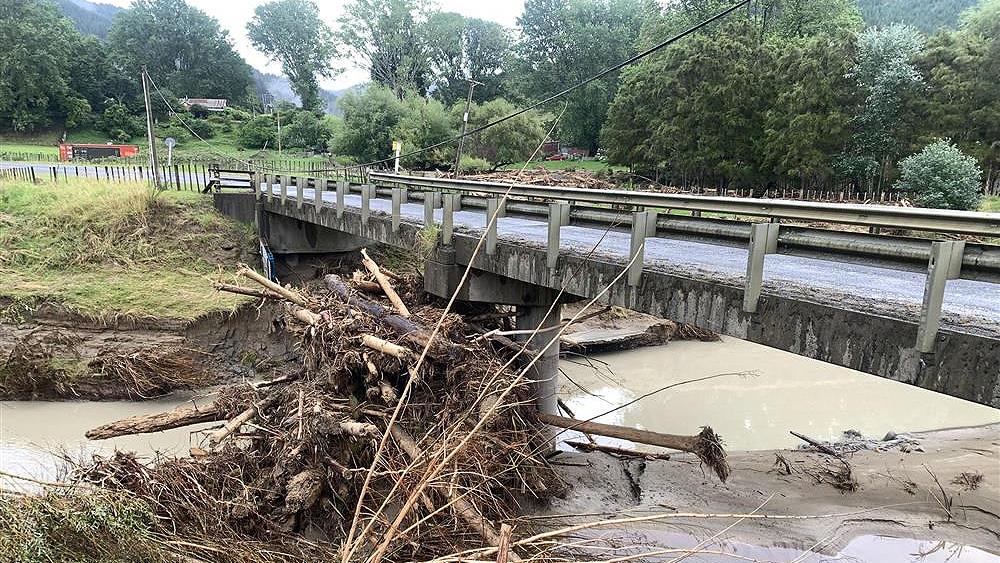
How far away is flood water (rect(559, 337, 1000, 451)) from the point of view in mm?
10477

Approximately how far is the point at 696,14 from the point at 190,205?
33508mm

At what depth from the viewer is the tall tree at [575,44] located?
49688 millimetres

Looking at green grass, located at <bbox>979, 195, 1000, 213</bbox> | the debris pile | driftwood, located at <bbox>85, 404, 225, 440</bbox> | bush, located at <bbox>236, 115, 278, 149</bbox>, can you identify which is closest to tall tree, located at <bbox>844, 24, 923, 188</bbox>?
green grass, located at <bbox>979, 195, 1000, 213</bbox>

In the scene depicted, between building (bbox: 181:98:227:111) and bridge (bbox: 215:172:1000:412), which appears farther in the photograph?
building (bbox: 181:98:227:111)

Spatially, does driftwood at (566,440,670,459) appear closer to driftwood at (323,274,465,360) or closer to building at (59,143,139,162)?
driftwood at (323,274,465,360)

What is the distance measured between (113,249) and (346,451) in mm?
13672

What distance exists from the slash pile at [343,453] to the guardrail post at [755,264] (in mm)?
1876

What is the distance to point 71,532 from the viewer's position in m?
3.59

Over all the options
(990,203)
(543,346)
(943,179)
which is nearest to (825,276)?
(543,346)

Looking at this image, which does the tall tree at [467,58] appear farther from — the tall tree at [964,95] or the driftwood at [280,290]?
the driftwood at [280,290]

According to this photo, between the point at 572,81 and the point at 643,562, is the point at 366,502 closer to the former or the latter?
the point at 643,562

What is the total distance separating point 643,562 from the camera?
5691 millimetres

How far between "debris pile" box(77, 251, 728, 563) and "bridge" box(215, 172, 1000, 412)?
1.13 m

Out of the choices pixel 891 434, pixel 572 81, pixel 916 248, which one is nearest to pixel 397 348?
pixel 916 248
